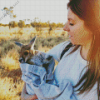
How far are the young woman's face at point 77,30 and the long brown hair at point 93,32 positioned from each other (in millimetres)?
37

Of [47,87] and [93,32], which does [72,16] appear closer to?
[93,32]

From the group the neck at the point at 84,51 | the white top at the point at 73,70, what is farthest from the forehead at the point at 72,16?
the white top at the point at 73,70

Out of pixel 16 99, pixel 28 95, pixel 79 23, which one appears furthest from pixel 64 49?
pixel 16 99

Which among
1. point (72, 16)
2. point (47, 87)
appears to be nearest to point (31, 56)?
point (47, 87)

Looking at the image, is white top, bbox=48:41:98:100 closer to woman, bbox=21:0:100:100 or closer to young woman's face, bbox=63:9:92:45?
A: woman, bbox=21:0:100:100

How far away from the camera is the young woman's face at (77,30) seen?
3.95 ft

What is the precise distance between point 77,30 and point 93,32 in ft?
0.53

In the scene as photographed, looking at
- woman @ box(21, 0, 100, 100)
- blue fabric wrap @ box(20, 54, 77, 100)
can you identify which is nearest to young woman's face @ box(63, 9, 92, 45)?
woman @ box(21, 0, 100, 100)

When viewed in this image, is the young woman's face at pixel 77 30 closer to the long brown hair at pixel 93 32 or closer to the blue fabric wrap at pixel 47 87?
the long brown hair at pixel 93 32

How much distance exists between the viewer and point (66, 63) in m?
1.48

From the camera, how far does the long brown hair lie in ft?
3.71

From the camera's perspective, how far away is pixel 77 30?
1229 mm

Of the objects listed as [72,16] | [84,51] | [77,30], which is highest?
[72,16]

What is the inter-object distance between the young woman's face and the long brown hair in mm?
37
